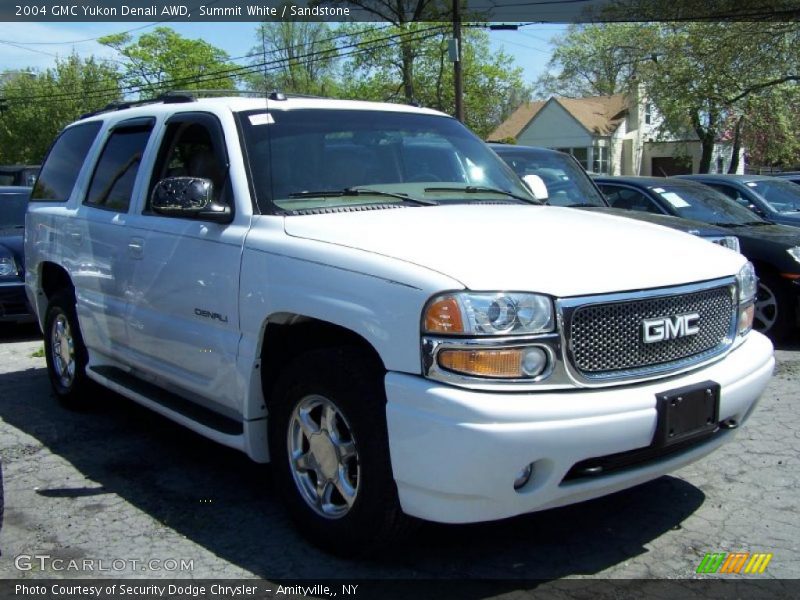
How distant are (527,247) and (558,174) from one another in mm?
5514

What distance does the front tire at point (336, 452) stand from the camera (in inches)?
122

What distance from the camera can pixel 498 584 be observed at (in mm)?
3246

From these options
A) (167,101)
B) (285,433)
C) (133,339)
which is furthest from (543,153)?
(285,433)

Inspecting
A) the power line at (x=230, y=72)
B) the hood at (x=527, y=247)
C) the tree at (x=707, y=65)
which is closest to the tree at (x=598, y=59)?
the tree at (x=707, y=65)

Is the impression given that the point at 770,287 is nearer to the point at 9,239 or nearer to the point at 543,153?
the point at 543,153

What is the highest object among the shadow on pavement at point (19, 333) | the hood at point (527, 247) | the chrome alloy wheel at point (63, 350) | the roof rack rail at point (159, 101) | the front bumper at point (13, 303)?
the roof rack rail at point (159, 101)

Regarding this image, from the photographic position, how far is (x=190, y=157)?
14.9 ft

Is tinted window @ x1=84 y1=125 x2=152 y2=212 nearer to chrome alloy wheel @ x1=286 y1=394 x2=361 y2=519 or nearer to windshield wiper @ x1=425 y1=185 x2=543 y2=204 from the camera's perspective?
windshield wiper @ x1=425 y1=185 x2=543 y2=204

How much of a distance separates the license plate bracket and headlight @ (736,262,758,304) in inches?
25.5

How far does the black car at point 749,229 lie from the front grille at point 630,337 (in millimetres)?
Answer: 4863

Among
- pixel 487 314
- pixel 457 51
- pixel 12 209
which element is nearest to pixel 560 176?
pixel 487 314

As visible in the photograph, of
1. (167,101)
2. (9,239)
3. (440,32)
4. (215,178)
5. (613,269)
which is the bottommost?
(9,239)

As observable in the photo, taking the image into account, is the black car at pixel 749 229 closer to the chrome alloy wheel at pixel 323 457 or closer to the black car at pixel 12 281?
the chrome alloy wheel at pixel 323 457

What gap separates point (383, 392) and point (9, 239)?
25.3 feet
